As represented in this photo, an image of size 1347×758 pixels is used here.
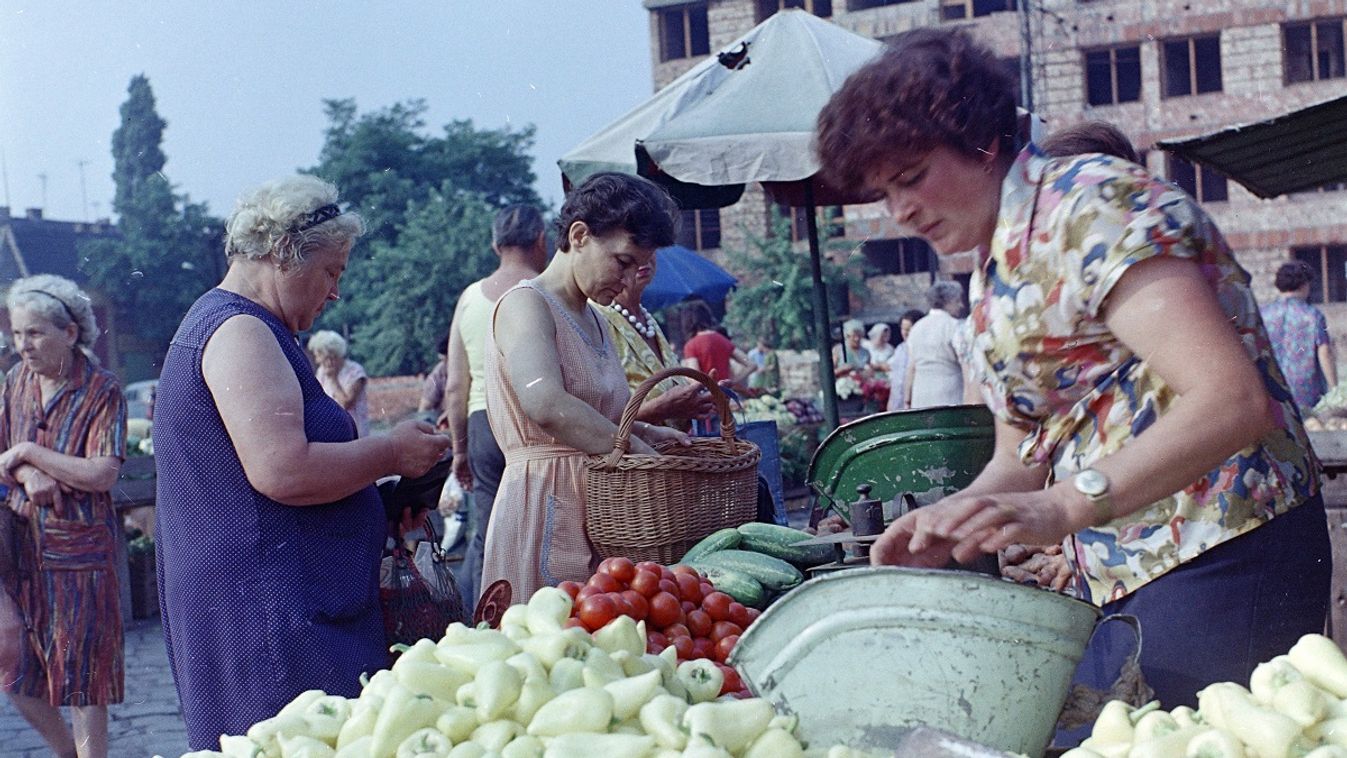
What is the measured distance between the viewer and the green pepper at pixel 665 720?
1586 millimetres

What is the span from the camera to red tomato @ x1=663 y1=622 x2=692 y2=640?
2.44 meters

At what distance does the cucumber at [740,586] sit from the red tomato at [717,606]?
169mm

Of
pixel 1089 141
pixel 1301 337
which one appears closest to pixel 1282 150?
pixel 1089 141

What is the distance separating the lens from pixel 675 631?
2.45 metres

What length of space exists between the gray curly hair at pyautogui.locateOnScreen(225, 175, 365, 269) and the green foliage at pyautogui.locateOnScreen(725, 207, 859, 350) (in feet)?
97.9

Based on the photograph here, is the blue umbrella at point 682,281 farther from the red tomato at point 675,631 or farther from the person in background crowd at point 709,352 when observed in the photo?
the red tomato at point 675,631

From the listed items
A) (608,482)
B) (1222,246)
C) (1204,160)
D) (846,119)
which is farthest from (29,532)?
(1204,160)

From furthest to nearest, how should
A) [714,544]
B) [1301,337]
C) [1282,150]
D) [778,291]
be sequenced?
1. [778,291]
2. [1301,337]
3. [1282,150]
4. [714,544]

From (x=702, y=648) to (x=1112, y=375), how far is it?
3.19 feet

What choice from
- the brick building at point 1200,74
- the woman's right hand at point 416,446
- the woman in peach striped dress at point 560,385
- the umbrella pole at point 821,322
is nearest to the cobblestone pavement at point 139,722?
the woman in peach striped dress at point 560,385

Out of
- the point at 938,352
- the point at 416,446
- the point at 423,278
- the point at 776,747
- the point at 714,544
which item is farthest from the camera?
the point at 423,278

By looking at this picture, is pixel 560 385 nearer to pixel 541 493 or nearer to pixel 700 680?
pixel 541 493

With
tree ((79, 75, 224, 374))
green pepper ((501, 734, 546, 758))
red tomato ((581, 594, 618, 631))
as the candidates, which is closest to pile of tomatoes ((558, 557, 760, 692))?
red tomato ((581, 594, 618, 631))

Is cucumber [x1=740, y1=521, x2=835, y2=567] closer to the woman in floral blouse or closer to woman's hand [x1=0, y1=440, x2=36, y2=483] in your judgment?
the woman in floral blouse
